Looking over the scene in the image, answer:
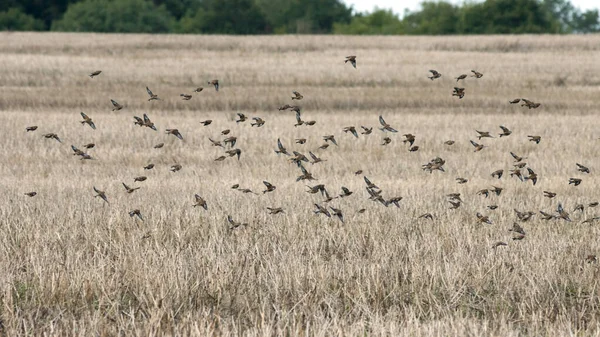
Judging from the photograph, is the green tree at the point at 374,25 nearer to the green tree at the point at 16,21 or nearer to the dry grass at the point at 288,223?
the green tree at the point at 16,21

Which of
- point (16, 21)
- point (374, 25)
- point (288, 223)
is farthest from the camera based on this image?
point (374, 25)

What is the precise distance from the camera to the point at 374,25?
8750cm

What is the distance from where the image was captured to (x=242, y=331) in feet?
20.1

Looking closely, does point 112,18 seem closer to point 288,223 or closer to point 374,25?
point 374,25

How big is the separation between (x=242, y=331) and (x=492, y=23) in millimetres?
61583

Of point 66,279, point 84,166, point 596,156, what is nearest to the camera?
point 66,279

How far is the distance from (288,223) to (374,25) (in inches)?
3135

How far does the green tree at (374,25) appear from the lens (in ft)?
258

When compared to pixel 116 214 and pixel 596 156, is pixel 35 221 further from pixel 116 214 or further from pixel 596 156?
pixel 596 156

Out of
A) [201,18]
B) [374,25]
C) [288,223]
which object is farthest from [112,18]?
[288,223]

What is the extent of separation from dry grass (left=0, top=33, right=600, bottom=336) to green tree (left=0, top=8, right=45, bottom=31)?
3875cm

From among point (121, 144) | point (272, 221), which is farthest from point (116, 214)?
point (121, 144)

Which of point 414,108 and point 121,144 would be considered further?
point 414,108

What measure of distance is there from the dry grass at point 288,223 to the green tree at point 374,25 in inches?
2039
